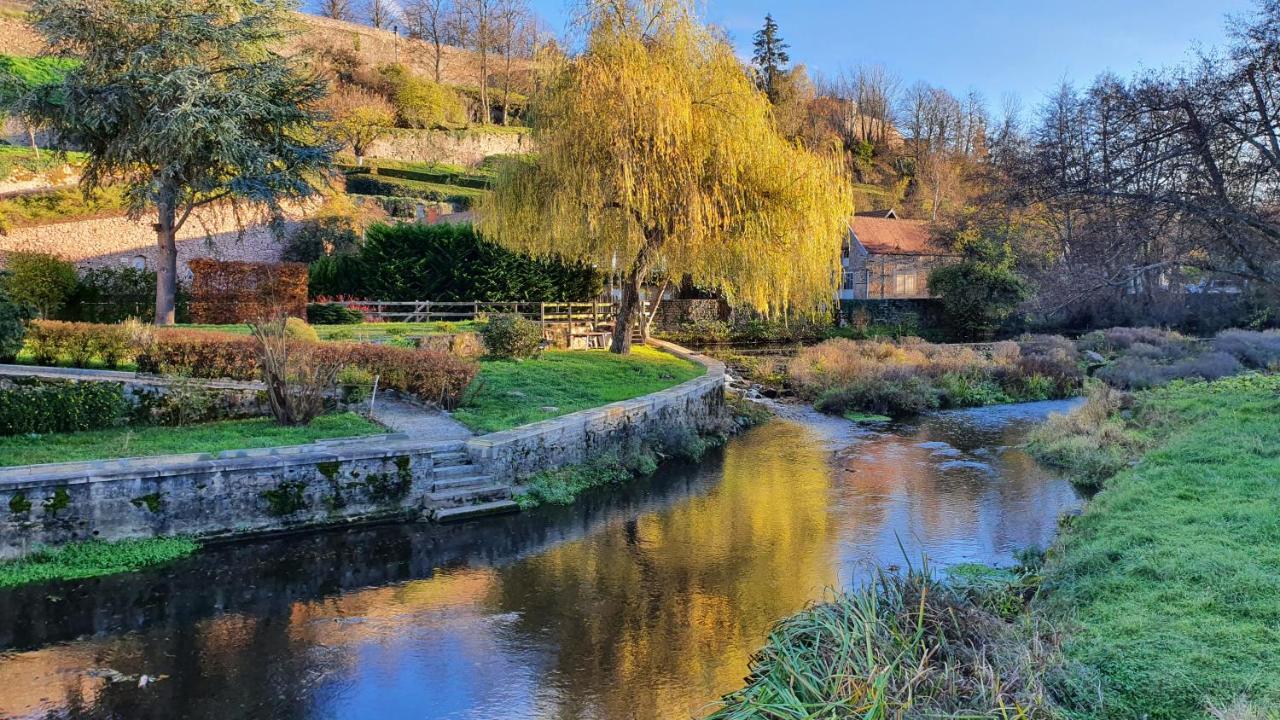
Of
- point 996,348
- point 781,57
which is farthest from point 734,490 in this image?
point 781,57

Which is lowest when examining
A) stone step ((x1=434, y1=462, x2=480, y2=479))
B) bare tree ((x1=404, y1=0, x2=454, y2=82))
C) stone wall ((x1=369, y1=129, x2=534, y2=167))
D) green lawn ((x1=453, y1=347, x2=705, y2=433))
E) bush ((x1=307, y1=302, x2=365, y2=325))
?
stone step ((x1=434, y1=462, x2=480, y2=479))

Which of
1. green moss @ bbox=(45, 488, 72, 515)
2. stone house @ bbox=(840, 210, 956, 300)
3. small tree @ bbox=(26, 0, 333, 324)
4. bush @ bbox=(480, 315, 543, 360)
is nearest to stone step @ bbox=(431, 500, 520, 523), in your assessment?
green moss @ bbox=(45, 488, 72, 515)

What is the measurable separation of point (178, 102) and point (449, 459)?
1361 cm

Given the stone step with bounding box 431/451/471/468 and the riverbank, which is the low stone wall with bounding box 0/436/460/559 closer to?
the stone step with bounding box 431/451/471/468

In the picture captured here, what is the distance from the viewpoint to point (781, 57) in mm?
65312

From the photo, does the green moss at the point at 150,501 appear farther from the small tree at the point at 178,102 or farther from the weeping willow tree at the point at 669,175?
the small tree at the point at 178,102

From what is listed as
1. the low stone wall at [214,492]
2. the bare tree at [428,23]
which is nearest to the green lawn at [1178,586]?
the low stone wall at [214,492]

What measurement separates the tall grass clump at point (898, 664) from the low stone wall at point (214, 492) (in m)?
5.77

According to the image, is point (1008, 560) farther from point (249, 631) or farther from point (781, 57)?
point (781, 57)

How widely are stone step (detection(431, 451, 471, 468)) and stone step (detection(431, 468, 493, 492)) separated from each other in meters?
0.24

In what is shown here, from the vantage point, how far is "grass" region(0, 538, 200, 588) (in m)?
7.69

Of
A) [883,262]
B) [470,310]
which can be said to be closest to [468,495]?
[470,310]

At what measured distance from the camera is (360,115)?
4581 centimetres

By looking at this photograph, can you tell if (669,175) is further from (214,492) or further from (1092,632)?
(1092,632)
